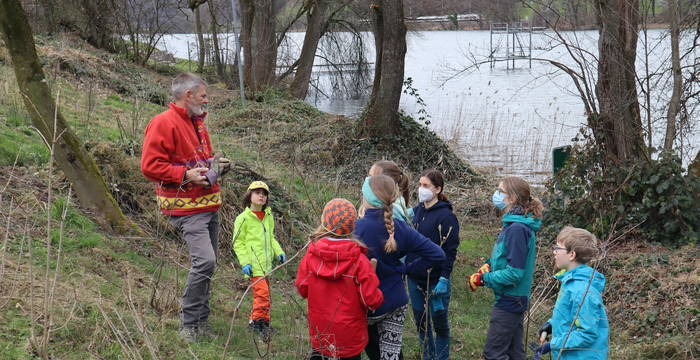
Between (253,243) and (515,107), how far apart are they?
59.9ft

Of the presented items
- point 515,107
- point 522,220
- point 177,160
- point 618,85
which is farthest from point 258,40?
point 522,220

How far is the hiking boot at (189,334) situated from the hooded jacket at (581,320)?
2318 mm

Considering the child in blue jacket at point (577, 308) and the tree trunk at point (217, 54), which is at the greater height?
the tree trunk at point (217, 54)

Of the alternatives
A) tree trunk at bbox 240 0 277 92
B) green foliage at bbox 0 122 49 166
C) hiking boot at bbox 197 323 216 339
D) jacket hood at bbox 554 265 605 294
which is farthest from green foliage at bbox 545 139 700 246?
tree trunk at bbox 240 0 277 92

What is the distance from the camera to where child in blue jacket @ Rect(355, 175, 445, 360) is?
445 centimetres

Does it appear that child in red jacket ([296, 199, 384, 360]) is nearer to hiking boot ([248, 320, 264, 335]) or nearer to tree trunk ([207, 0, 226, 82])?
hiking boot ([248, 320, 264, 335])

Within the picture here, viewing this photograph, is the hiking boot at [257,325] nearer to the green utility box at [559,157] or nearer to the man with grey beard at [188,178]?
the man with grey beard at [188,178]

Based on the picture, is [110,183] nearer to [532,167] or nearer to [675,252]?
[675,252]

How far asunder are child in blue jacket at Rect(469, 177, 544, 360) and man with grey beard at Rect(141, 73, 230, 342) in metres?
1.82

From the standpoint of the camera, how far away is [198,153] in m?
5.09

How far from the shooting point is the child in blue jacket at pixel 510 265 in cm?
469

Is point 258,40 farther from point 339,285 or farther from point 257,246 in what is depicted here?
point 339,285

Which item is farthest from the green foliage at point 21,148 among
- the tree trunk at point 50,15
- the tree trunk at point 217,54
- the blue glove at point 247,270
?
the tree trunk at point 217,54

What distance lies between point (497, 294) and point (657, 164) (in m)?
4.71
